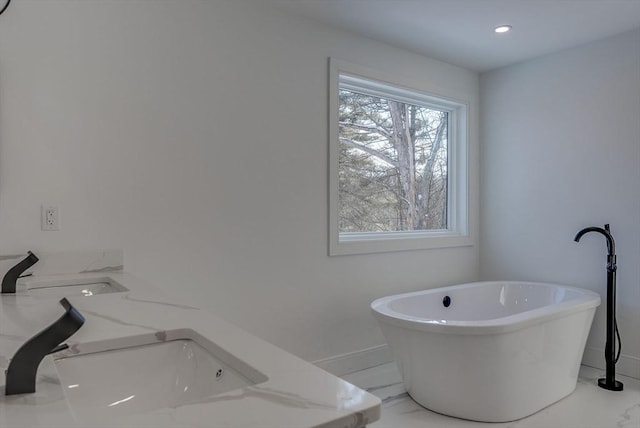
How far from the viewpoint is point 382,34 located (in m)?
3.17

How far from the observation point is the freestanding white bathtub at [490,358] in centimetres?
232

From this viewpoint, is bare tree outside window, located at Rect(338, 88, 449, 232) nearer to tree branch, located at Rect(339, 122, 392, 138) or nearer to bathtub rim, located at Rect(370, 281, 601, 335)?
tree branch, located at Rect(339, 122, 392, 138)

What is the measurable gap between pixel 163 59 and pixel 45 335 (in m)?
1.95

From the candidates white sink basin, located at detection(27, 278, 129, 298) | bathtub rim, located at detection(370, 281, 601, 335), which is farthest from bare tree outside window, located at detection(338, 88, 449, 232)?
white sink basin, located at detection(27, 278, 129, 298)

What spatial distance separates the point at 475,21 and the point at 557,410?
244 cm

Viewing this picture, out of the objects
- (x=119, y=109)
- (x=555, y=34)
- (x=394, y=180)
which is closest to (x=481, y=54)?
(x=555, y=34)

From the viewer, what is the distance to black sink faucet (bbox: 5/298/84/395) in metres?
0.72

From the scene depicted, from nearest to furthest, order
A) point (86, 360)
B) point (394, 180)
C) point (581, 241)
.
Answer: point (86, 360) → point (581, 241) → point (394, 180)

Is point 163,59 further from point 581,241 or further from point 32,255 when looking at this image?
point 581,241

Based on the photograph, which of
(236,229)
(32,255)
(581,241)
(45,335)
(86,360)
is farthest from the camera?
(581,241)

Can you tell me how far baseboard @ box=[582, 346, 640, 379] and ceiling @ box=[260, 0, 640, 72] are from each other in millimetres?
2283

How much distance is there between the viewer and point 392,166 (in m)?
3.62

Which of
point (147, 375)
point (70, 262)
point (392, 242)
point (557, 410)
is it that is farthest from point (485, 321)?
point (70, 262)

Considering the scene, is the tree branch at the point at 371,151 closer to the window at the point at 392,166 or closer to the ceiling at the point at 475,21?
the window at the point at 392,166
